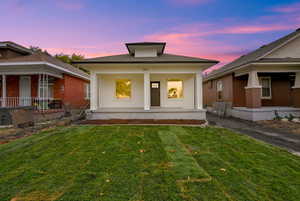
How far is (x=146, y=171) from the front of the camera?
10.4 ft

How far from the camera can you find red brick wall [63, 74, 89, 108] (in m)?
12.8

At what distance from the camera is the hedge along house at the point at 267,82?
34.3ft

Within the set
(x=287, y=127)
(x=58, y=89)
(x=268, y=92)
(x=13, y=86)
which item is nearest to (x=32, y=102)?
(x=58, y=89)

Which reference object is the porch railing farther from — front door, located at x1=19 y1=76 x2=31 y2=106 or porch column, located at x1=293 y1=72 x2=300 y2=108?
porch column, located at x1=293 y1=72 x2=300 y2=108

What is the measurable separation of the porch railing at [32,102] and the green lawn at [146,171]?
20.9 feet

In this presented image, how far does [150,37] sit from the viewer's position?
16.6 metres

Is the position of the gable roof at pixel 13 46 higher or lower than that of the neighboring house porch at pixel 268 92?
higher

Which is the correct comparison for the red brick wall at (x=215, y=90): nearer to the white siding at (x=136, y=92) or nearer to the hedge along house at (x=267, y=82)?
the hedge along house at (x=267, y=82)

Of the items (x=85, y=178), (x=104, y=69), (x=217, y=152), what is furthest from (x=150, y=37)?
(x=85, y=178)

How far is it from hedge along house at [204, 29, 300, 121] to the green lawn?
281 inches

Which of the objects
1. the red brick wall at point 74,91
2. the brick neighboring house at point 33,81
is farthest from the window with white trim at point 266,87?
the red brick wall at point 74,91

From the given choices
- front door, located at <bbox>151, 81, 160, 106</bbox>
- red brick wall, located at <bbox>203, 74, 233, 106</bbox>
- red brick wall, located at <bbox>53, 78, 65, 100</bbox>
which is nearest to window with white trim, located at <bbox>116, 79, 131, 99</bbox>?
front door, located at <bbox>151, 81, 160, 106</bbox>

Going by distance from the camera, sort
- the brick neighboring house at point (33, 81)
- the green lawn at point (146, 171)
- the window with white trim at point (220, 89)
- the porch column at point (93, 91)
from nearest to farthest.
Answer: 1. the green lawn at point (146, 171)
2. the porch column at point (93, 91)
3. the brick neighboring house at point (33, 81)
4. the window with white trim at point (220, 89)

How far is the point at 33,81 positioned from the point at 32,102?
6.13 feet
